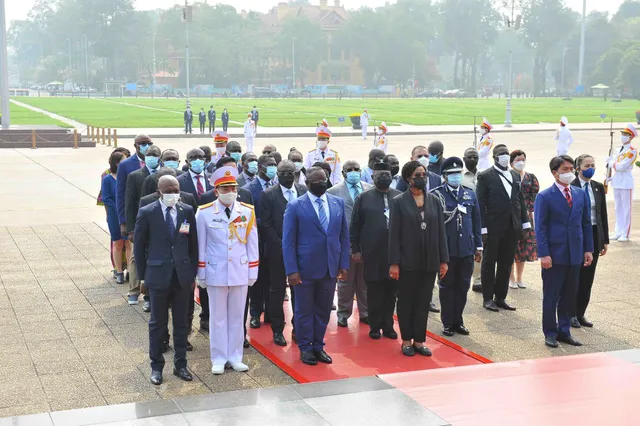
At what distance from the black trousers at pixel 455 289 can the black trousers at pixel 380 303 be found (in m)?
0.58

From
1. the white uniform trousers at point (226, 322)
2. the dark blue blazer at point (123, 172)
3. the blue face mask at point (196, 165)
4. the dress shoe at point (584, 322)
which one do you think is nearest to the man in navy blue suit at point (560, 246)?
the dress shoe at point (584, 322)

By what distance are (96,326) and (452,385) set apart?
4.14m

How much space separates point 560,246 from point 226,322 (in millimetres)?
3520

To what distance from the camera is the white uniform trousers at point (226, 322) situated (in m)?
8.06

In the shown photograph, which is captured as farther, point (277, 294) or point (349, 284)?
point (349, 284)

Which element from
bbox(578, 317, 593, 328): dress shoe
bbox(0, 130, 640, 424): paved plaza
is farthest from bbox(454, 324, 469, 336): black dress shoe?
bbox(578, 317, 593, 328): dress shoe

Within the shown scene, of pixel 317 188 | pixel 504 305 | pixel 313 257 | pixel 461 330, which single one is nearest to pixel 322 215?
pixel 317 188

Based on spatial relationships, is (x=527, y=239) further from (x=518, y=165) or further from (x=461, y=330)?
(x=461, y=330)

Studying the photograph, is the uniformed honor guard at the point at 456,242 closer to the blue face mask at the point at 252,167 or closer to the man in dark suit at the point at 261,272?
the man in dark suit at the point at 261,272

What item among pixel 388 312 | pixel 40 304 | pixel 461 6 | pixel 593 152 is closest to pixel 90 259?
pixel 40 304

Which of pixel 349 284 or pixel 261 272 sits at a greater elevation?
pixel 261 272

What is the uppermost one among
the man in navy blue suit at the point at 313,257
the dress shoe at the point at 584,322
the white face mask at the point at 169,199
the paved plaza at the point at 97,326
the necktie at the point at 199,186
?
the white face mask at the point at 169,199

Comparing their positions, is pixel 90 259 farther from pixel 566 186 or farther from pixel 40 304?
pixel 566 186

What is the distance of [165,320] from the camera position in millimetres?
7863
